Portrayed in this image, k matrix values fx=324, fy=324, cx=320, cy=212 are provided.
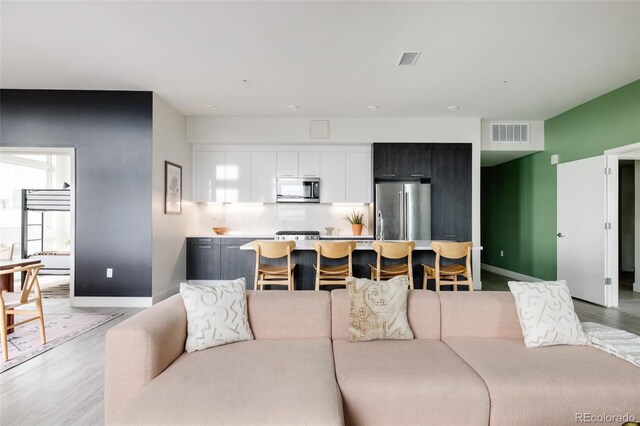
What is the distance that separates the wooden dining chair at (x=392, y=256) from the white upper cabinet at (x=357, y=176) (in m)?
2.01

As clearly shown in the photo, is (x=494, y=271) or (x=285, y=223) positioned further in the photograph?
(x=494, y=271)

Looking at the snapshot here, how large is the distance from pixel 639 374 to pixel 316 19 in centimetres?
308

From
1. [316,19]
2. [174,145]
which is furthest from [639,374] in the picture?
[174,145]

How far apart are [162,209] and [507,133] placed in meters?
5.81

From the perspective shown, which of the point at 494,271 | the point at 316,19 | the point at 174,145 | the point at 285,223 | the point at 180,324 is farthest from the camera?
the point at 494,271

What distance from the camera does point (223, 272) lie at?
5441mm

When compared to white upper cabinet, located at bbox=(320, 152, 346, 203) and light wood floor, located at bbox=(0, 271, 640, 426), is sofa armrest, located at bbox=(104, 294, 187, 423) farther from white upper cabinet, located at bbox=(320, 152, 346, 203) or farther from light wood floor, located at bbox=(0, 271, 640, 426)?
white upper cabinet, located at bbox=(320, 152, 346, 203)

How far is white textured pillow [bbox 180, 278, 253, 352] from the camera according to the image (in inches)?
74.4

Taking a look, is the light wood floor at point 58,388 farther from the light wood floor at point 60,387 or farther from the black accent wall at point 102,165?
the black accent wall at point 102,165

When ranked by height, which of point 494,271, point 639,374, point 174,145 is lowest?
point 494,271

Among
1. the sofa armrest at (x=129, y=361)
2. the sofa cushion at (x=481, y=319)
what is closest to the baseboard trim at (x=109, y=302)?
the sofa armrest at (x=129, y=361)

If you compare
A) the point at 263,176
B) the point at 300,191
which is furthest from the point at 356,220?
the point at 263,176

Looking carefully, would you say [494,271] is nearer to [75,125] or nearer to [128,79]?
[128,79]

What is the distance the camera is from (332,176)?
571cm
